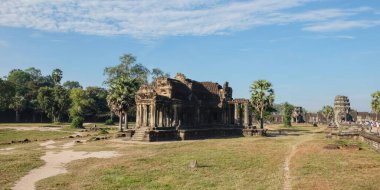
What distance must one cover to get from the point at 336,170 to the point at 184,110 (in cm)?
3992

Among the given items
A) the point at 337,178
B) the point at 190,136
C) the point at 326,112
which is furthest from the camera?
the point at 326,112

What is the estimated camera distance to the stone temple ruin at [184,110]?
54.0 meters

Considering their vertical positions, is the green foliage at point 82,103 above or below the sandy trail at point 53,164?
above

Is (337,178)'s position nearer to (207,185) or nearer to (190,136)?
(207,185)

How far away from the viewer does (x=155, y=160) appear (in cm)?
3041

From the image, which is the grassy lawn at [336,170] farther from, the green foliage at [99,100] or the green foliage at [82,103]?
the green foliage at [99,100]

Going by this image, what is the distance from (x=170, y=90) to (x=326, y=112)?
9496 centimetres

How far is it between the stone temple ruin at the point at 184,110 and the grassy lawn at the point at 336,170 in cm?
2630

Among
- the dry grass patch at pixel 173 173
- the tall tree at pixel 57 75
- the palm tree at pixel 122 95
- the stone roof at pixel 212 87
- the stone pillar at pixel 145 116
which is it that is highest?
the tall tree at pixel 57 75

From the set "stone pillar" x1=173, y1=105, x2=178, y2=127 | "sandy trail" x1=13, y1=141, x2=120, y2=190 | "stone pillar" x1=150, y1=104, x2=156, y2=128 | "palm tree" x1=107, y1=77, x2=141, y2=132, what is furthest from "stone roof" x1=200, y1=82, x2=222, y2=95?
"sandy trail" x1=13, y1=141, x2=120, y2=190

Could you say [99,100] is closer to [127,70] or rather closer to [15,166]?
[127,70]

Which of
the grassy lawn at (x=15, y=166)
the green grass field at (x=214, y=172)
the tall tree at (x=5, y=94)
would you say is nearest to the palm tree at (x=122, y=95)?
the grassy lawn at (x=15, y=166)

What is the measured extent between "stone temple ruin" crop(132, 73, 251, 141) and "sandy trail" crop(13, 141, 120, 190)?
49.8 ft

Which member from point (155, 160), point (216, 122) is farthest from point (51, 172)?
point (216, 122)
